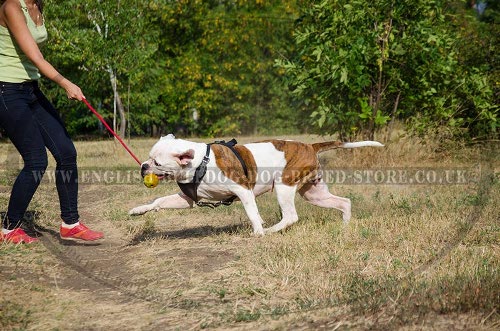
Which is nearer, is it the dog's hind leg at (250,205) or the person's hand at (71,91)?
the person's hand at (71,91)

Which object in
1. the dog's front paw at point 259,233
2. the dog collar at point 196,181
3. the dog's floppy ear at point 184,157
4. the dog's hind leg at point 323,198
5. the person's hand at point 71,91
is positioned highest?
the person's hand at point 71,91

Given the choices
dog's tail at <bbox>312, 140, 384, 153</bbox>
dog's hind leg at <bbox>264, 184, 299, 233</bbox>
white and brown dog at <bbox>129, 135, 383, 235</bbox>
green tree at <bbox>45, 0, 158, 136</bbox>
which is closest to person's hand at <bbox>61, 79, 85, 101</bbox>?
white and brown dog at <bbox>129, 135, 383, 235</bbox>

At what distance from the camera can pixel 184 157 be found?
5.76 meters

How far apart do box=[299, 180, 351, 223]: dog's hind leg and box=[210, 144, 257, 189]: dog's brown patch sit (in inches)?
31.5

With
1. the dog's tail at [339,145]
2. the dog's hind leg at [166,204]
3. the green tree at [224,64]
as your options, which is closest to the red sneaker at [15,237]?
the dog's hind leg at [166,204]

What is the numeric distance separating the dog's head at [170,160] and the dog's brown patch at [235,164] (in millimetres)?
346

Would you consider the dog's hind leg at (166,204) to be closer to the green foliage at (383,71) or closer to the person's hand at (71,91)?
the person's hand at (71,91)

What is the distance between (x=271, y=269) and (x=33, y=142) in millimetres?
2479

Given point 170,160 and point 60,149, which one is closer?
point 60,149

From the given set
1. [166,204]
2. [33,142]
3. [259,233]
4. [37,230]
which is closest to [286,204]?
[259,233]

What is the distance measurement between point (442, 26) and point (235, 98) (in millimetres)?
18250

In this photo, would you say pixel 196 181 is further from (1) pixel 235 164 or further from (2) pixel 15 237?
(2) pixel 15 237

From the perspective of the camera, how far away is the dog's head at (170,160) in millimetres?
5758

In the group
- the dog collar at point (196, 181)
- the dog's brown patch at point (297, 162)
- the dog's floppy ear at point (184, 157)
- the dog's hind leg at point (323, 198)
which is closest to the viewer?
the dog's floppy ear at point (184, 157)
